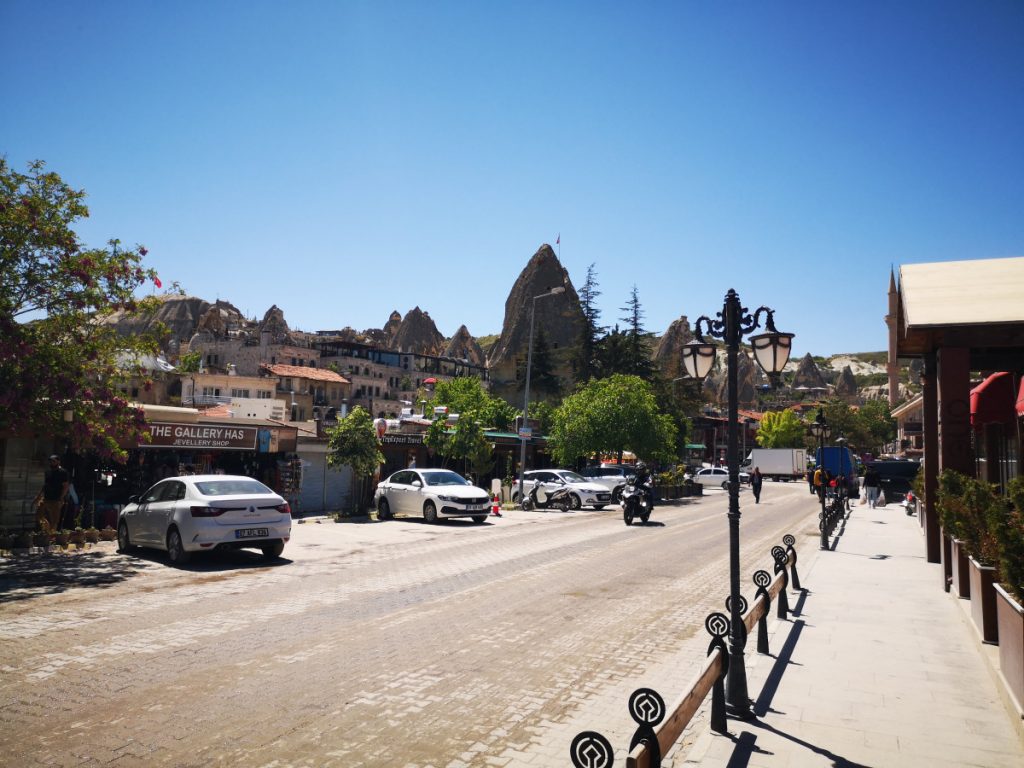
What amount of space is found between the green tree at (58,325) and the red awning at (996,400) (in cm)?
1551

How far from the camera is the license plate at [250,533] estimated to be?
481 inches

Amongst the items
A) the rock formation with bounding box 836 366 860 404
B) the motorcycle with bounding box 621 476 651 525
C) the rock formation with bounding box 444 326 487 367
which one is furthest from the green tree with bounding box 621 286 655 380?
the rock formation with bounding box 836 366 860 404

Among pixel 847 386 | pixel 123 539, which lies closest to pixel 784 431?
pixel 123 539

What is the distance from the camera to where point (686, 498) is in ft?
131

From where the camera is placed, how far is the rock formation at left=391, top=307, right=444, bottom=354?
514ft

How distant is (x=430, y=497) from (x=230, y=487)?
8869mm

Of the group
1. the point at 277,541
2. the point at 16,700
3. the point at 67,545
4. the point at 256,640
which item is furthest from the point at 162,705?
the point at 67,545

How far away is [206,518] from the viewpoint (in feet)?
Answer: 39.1

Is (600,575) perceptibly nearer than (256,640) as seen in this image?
No

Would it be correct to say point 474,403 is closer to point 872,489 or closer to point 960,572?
point 872,489

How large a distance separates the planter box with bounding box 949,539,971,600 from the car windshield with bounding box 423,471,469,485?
1487 centimetres

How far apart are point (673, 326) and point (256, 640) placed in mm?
139853

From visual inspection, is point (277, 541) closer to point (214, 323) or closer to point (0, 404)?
point (0, 404)

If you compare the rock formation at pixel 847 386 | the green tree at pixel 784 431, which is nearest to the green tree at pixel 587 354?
the green tree at pixel 784 431
